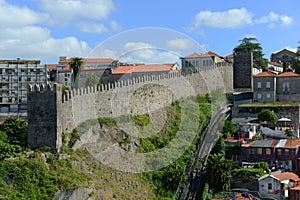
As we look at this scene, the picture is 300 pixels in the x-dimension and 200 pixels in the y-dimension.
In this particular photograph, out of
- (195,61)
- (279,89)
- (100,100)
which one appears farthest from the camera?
(195,61)

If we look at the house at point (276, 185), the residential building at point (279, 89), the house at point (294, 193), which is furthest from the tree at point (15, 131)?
the residential building at point (279, 89)

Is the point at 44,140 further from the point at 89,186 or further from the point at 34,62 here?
the point at 34,62

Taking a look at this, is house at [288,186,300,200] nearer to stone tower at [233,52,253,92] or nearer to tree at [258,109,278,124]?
tree at [258,109,278,124]

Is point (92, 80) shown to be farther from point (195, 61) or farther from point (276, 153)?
point (276, 153)

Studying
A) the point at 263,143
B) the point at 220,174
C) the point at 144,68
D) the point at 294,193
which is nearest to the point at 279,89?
the point at 263,143

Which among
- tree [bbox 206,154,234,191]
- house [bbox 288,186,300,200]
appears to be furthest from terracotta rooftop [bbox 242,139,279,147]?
house [bbox 288,186,300,200]

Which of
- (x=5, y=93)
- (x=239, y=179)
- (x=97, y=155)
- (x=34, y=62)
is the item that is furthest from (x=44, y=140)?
(x=34, y=62)

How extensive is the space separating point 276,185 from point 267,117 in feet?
25.1

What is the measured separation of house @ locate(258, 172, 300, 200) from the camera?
77.9 ft

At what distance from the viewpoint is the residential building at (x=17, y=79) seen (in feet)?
163

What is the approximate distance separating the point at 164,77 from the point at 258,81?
28.0 feet

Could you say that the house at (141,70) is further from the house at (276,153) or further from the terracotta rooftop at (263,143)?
the house at (276,153)

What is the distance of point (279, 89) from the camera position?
117 ft

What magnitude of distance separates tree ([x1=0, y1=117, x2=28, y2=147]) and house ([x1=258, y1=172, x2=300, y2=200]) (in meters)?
11.3
